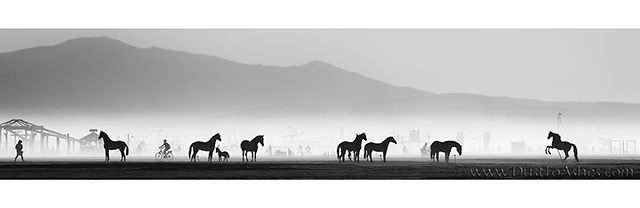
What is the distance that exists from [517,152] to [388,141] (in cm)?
201

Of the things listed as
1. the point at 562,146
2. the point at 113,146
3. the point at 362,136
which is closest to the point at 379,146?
the point at 362,136

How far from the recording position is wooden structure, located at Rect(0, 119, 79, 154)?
15938 millimetres

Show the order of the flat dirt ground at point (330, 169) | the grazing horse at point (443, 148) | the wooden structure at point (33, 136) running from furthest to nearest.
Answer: the wooden structure at point (33, 136)
the grazing horse at point (443, 148)
the flat dirt ground at point (330, 169)

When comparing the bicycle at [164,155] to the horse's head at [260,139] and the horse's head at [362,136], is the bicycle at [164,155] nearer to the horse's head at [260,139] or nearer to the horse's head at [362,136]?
the horse's head at [260,139]

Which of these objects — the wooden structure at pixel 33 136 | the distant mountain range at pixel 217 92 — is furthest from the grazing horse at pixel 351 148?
the wooden structure at pixel 33 136

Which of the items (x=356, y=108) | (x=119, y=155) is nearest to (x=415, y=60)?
(x=356, y=108)

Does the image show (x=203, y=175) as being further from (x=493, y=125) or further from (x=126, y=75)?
(x=493, y=125)

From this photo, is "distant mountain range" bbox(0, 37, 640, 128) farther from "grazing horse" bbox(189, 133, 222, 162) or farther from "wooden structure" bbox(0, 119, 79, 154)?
"grazing horse" bbox(189, 133, 222, 162)

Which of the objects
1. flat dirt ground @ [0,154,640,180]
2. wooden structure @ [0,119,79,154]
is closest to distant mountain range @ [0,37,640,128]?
wooden structure @ [0,119,79,154]

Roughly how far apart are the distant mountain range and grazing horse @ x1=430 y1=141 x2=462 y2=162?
0.41 m

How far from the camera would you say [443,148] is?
15859 millimetres

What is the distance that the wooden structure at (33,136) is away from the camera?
1594cm

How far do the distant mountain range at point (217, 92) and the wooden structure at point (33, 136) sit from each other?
0.25 meters

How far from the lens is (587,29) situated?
15.9m
